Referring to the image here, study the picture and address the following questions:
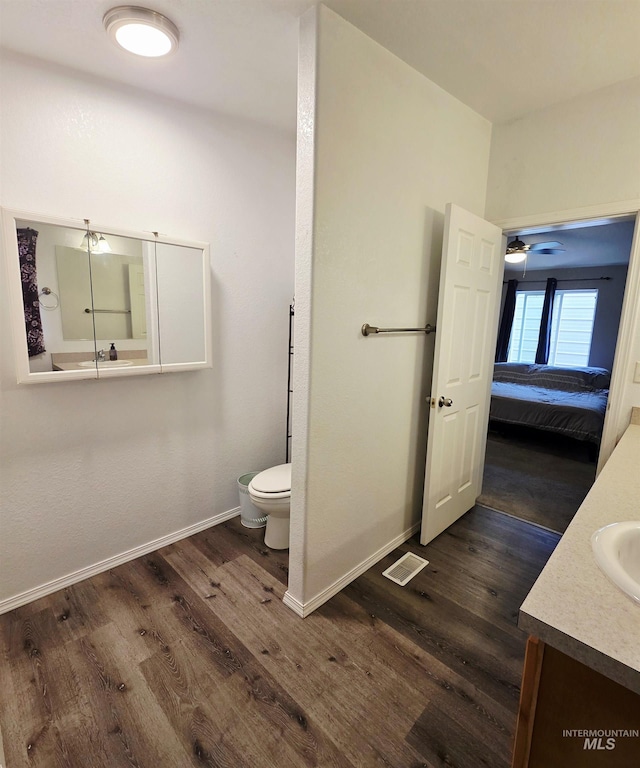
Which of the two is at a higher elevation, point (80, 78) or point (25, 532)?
point (80, 78)

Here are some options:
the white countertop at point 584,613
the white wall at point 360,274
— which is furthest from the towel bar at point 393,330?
the white countertop at point 584,613

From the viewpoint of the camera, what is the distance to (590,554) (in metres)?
0.96

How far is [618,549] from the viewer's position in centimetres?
99

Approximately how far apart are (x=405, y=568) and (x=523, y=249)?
3.30 meters

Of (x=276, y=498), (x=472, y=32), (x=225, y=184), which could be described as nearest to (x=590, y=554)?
(x=276, y=498)

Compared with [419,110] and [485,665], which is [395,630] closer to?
[485,665]

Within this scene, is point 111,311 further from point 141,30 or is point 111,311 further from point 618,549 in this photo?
point 618,549

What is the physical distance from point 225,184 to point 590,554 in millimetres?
2441

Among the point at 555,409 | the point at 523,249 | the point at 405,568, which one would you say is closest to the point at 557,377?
the point at 555,409

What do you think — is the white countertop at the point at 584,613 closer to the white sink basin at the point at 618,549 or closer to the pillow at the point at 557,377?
the white sink basin at the point at 618,549

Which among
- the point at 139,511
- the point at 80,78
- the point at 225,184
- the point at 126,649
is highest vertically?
the point at 80,78

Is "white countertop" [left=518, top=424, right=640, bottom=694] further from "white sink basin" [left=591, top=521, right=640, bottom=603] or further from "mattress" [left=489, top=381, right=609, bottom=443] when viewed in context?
"mattress" [left=489, top=381, right=609, bottom=443]

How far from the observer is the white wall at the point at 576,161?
1.95 m

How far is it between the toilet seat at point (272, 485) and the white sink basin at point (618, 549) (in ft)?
4.87
